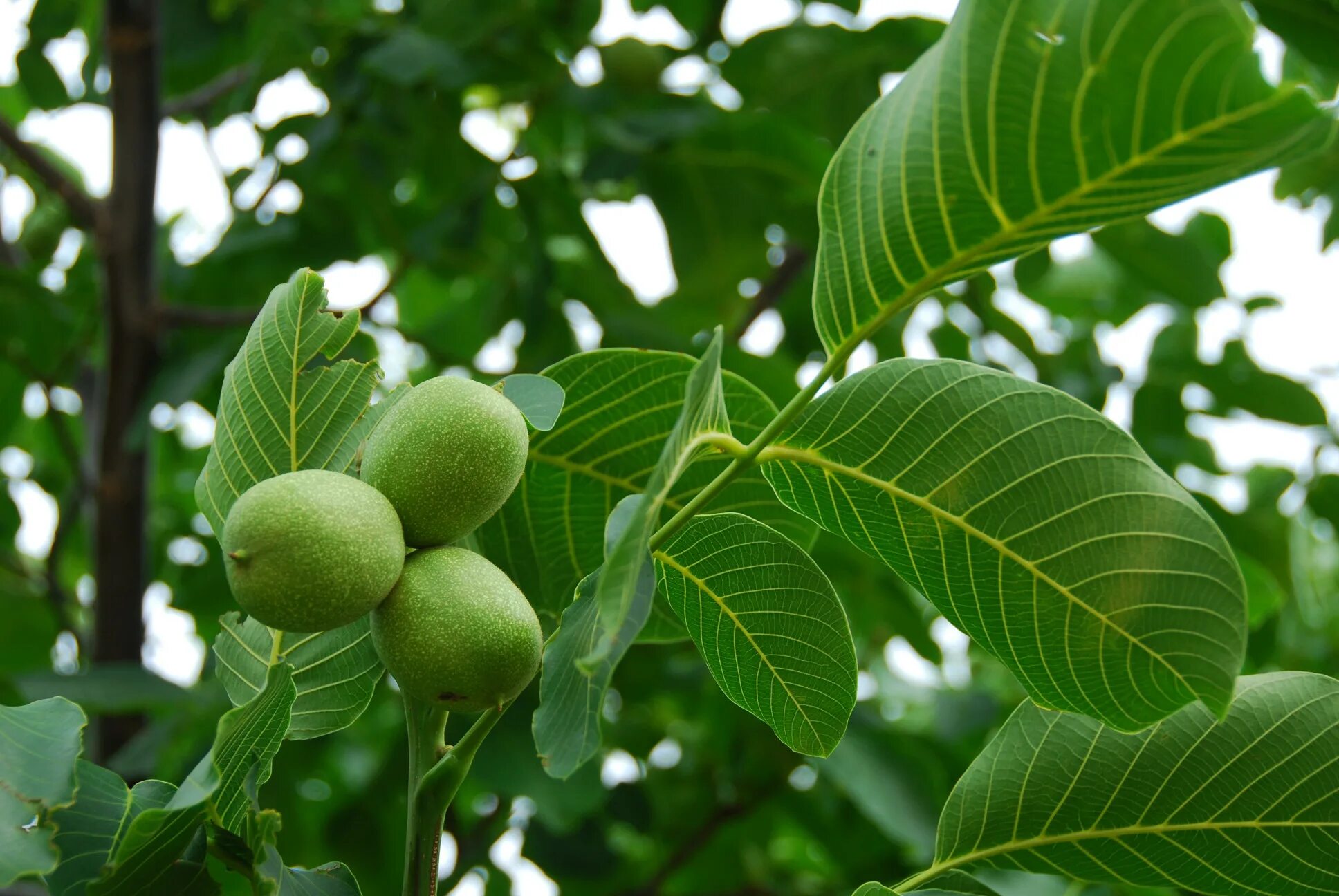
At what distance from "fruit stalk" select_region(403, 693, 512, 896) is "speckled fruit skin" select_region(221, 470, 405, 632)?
8 cm

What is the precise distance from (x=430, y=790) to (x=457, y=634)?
0.31 ft

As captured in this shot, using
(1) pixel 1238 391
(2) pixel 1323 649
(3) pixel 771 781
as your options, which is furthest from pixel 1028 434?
(2) pixel 1323 649

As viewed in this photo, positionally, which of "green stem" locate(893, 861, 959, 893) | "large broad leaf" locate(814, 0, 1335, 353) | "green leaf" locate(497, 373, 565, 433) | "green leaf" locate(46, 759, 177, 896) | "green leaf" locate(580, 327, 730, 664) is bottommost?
"green stem" locate(893, 861, 959, 893)

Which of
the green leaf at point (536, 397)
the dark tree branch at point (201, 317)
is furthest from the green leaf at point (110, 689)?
the green leaf at point (536, 397)

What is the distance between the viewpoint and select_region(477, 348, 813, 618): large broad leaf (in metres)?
0.69

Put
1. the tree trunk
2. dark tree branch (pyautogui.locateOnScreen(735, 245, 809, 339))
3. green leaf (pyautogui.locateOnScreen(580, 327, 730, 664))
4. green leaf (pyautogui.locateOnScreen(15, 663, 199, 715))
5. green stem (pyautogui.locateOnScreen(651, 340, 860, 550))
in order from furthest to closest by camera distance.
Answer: dark tree branch (pyautogui.locateOnScreen(735, 245, 809, 339)), the tree trunk, green leaf (pyautogui.locateOnScreen(15, 663, 199, 715)), green stem (pyautogui.locateOnScreen(651, 340, 860, 550)), green leaf (pyautogui.locateOnScreen(580, 327, 730, 664))

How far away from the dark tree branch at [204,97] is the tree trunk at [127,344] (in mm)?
153

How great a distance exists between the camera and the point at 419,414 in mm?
574

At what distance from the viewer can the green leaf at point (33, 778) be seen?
1.59 feet

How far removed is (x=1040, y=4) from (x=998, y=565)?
26 cm

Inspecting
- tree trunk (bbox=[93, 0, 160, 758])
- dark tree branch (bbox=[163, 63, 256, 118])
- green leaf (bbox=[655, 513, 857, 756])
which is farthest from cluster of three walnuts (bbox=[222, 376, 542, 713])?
dark tree branch (bbox=[163, 63, 256, 118])

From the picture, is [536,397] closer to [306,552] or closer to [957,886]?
[306,552]

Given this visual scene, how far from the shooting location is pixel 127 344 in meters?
1.60

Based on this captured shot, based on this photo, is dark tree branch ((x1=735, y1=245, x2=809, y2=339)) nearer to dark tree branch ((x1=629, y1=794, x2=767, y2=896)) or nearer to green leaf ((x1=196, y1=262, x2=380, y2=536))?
dark tree branch ((x1=629, y1=794, x2=767, y2=896))
